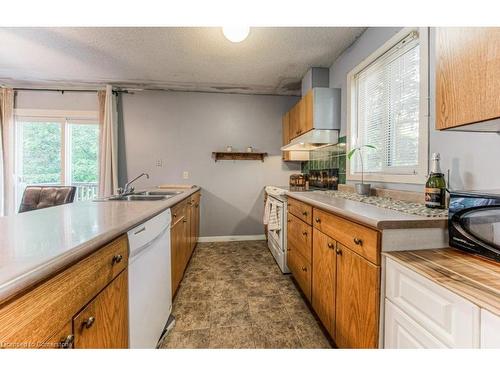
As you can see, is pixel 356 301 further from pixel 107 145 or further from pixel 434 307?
pixel 107 145

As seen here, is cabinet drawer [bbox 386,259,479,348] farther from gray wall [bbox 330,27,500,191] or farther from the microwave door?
gray wall [bbox 330,27,500,191]

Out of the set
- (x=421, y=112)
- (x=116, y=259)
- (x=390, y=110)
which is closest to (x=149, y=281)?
(x=116, y=259)

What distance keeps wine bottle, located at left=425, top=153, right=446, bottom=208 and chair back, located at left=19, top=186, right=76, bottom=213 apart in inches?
112

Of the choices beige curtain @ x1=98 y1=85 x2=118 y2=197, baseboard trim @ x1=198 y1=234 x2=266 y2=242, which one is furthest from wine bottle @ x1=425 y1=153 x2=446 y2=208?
beige curtain @ x1=98 y1=85 x2=118 y2=197

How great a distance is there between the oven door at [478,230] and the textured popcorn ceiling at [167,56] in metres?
2.02

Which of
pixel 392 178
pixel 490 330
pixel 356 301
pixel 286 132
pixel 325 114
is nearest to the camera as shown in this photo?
pixel 490 330

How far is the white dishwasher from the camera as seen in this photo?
1.06 m

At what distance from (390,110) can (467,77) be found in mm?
1161

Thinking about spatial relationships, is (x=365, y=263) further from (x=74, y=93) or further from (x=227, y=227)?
(x=74, y=93)

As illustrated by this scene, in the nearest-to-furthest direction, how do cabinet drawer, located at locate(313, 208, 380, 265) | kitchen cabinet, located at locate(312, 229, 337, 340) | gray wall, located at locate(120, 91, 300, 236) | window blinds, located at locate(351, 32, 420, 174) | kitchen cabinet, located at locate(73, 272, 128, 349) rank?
kitchen cabinet, located at locate(73, 272, 128, 349) → cabinet drawer, located at locate(313, 208, 380, 265) → kitchen cabinet, located at locate(312, 229, 337, 340) → window blinds, located at locate(351, 32, 420, 174) → gray wall, located at locate(120, 91, 300, 236)

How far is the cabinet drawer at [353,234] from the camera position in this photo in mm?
987

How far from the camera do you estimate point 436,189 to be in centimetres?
121

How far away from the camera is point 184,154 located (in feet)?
12.7

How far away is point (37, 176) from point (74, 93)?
1421mm
